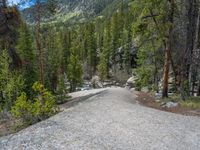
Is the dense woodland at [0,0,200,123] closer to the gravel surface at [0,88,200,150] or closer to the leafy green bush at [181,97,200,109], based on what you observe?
the leafy green bush at [181,97,200,109]

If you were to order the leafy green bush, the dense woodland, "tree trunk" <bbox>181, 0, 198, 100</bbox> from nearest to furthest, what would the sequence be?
the dense woodland
the leafy green bush
"tree trunk" <bbox>181, 0, 198, 100</bbox>

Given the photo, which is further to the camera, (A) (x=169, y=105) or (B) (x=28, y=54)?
(B) (x=28, y=54)

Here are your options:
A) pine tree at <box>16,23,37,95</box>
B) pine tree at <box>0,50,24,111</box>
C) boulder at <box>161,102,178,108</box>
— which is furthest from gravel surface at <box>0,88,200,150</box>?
pine tree at <box>16,23,37,95</box>

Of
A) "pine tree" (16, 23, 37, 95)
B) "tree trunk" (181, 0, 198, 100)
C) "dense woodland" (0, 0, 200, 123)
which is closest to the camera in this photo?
"dense woodland" (0, 0, 200, 123)

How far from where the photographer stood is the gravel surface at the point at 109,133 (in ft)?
33.4

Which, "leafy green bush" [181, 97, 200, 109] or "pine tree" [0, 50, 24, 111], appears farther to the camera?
"leafy green bush" [181, 97, 200, 109]

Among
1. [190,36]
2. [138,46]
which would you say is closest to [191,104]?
[190,36]

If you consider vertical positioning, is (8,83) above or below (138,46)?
below

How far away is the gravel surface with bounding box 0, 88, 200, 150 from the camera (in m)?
10.2

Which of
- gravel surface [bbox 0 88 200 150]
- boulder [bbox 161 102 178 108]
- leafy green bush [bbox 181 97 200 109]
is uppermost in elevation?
gravel surface [bbox 0 88 200 150]

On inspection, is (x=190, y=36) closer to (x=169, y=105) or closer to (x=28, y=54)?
(x=169, y=105)

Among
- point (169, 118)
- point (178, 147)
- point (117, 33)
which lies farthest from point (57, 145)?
point (117, 33)

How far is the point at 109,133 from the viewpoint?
1169 cm

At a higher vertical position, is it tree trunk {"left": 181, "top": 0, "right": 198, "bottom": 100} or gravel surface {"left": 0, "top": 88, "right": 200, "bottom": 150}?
tree trunk {"left": 181, "top": 0, "right": 198, "bottom": 100}
